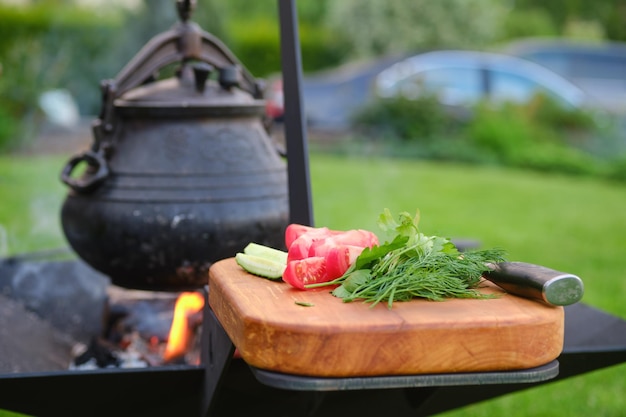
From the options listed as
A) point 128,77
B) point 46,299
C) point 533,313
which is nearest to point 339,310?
point 533,313

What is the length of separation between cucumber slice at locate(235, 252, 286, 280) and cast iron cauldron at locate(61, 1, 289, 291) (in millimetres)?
879

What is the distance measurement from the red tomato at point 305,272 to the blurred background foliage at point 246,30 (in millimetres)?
5832

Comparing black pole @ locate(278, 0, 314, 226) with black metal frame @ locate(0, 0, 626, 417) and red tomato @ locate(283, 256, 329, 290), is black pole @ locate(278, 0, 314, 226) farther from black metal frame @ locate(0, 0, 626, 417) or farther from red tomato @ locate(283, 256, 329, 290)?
red tomato @ locate(283, 256, 329, 290)

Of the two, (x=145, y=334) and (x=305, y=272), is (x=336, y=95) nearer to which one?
(x=145, y=334)

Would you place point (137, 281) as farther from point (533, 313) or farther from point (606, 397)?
point (606, 397)

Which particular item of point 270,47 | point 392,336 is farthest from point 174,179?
point 270,47

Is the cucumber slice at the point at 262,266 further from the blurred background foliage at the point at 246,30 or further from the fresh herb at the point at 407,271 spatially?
the blurred background foliage at the point at 246,30

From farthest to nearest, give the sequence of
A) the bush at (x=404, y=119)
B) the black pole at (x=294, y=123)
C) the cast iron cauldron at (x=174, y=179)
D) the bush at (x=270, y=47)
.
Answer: the bush at (x=270, y=47) → the bush at (x=404, y=119) → the cast iron cauldron at (x=174, y=179) → the black pole at (x=294, y=123)

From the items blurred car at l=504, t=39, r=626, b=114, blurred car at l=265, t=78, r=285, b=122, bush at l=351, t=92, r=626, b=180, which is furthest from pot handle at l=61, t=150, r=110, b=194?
blurred car at l=504, t=39, r=626, b=114

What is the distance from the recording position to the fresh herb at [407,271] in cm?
160

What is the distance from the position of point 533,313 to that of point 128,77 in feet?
5.84

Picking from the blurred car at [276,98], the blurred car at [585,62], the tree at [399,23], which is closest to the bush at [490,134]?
the blurred car at [276,98]

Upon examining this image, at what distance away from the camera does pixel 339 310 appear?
1548 millimetres

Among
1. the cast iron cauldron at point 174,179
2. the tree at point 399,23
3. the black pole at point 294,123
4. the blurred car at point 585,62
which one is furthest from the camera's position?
the tree at point 399,23
